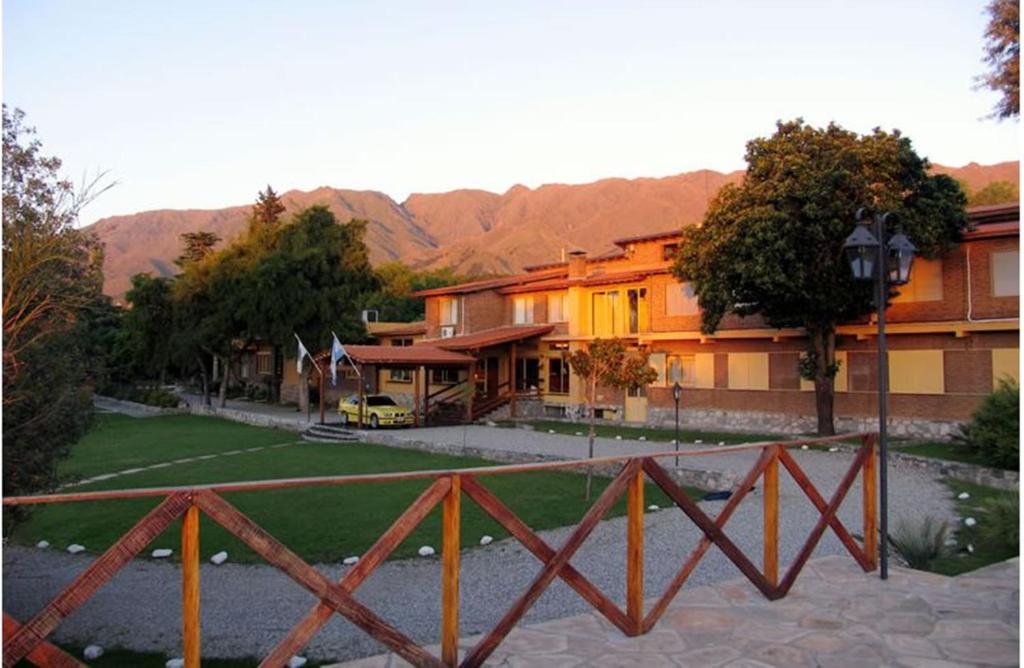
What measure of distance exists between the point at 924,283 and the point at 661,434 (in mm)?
8919

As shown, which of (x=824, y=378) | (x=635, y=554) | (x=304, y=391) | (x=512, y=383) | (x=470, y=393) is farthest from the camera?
(x=304, y=391)

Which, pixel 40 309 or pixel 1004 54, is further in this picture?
pixel 1004 54

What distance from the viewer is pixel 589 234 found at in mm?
199250

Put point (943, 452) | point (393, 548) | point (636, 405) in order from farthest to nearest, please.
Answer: point (636, 405), point (943, 452), point (393, 548)

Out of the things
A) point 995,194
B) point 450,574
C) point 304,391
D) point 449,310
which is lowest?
point 304,391

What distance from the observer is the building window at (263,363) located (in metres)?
55.5

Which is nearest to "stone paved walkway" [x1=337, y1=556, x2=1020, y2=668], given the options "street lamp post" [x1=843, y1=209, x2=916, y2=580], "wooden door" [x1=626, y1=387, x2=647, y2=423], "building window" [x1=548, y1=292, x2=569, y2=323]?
"street lamp post" [x1=843, y1=209, x2=916, y2=580]

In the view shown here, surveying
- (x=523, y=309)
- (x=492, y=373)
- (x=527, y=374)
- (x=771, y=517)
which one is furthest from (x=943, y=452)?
(x=492, y=373)

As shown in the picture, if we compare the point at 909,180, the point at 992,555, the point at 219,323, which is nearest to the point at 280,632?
the point at 992,555

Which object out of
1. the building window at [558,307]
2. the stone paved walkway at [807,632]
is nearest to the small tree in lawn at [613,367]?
the stone paved walkway at [807,632]

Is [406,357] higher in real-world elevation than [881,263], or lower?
lower

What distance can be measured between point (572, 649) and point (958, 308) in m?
21.3

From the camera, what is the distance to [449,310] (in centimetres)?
4025

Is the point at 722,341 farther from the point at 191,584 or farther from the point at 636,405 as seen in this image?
the point at 191,584
